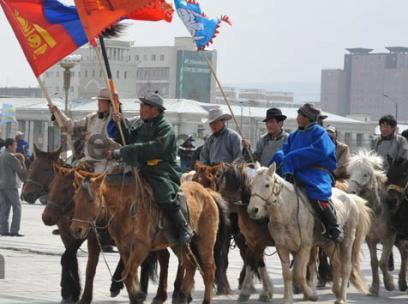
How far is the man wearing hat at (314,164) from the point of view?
550 inches

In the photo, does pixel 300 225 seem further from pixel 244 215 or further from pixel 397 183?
pixel 397 183

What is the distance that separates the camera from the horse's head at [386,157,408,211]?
53.6 feet

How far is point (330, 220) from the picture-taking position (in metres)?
14.0

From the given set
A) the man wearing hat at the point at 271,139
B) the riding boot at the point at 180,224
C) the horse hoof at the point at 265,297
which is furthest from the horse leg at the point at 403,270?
the riding boot at the point at 180,224

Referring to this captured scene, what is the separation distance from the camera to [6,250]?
67.1 ft

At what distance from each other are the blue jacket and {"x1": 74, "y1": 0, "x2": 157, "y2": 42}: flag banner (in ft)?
7.23

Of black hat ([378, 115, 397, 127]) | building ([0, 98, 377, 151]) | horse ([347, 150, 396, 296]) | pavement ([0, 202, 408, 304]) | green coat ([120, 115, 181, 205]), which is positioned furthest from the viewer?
building ([0, 98, 377, 151])

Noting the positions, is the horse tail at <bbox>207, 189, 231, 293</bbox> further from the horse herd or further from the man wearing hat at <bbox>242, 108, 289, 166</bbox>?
the man wearing hat at <bbox>242, 108, 289, 166</bbox>

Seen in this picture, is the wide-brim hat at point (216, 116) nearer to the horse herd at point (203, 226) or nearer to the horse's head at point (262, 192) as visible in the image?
the horse herd at point (203, 226)

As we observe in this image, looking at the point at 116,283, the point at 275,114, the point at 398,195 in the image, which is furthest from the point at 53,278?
the point at 398,195

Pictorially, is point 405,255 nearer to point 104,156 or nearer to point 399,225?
point 399,225

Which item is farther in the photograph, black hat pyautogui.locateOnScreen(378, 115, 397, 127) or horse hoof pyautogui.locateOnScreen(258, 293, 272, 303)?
black hat pyautogui.locateOnScreen(378, 115, 397, 127)

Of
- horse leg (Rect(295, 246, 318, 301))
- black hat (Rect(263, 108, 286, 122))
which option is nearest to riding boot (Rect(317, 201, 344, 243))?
horse leg (Rect(295, 246, 318, 301))

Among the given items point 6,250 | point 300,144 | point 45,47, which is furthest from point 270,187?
point 6,250
